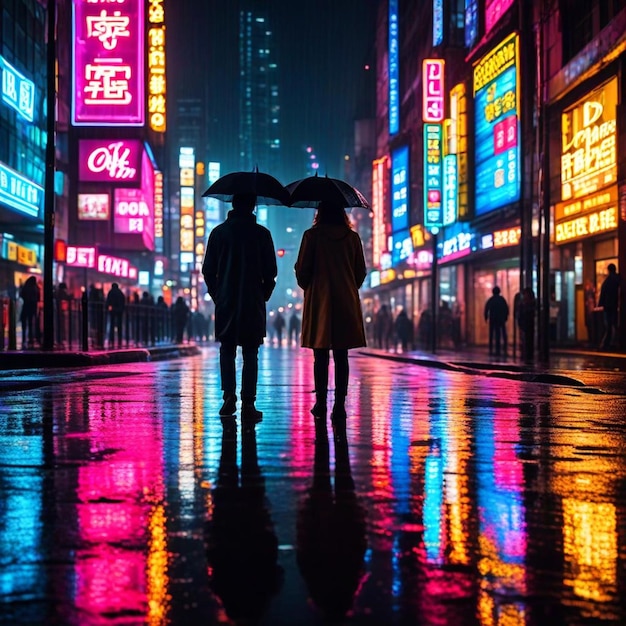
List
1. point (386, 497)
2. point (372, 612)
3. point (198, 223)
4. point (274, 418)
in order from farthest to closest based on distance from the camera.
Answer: point (198, 223) < point (274, 418) < point (386, 497) < point (372, 612)

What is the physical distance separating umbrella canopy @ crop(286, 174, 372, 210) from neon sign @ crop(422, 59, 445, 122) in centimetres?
3604

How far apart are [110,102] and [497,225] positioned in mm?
18312

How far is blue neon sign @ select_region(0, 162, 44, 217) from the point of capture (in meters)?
32.9

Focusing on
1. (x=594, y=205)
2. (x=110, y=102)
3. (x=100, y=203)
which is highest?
(x=110, y=102)

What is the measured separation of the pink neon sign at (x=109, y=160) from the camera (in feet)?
153

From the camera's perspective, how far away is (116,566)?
3.42 meters

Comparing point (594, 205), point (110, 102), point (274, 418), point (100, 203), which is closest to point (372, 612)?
point (274, 418)

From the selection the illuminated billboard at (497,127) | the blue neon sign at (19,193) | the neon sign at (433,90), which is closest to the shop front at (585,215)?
the illuminated billboard at (497,127)

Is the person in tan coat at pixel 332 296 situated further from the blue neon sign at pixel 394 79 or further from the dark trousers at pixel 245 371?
the blue neon sign at pixel 394 79

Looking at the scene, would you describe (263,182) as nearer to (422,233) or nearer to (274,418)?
(274,418)

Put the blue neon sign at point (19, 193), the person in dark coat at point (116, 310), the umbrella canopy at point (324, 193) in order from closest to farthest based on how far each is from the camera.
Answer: the umbrella canopy at point (324, 193) < the person in dark coat at point (116, 310) < the blue neon sign at point (19, 193)

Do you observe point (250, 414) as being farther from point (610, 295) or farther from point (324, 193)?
point (610, 295)

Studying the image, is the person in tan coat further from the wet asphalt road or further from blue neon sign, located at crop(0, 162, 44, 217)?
blue neon sign, located at crop(0, 162, 44, 217)

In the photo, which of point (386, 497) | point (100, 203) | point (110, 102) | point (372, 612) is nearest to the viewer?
point (372, 612)
